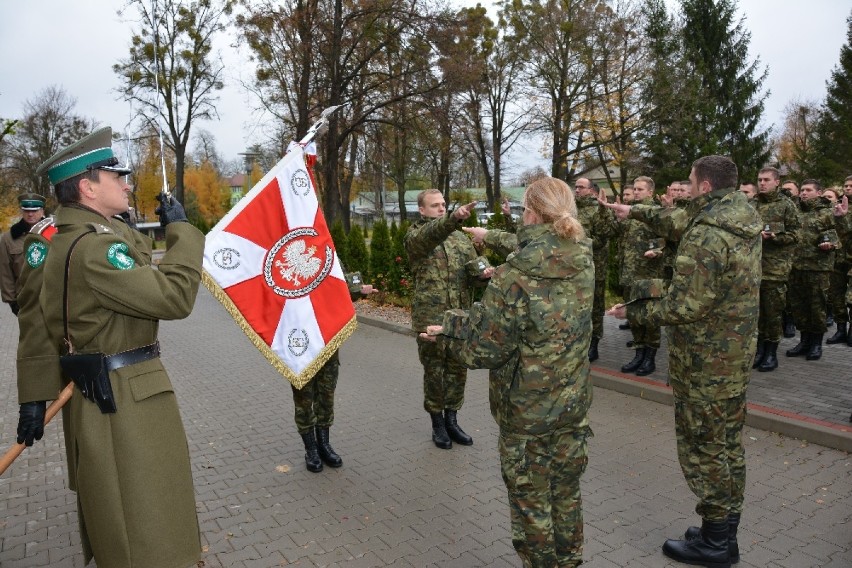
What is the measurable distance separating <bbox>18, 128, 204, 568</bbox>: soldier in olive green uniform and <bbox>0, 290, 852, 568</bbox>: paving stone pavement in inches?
44.6

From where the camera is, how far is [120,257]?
8.71 feet

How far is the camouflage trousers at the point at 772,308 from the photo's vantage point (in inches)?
290

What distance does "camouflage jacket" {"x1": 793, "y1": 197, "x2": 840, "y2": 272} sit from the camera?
7875 mm

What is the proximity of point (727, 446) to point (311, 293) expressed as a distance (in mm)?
3025

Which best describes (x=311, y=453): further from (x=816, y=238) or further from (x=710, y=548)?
(x=816, y=238)

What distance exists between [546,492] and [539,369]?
61cm

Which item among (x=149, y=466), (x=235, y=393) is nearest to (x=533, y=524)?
(x=149, y=466)

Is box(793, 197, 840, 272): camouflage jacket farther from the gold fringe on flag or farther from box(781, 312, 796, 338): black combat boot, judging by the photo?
the gold fringe on flag

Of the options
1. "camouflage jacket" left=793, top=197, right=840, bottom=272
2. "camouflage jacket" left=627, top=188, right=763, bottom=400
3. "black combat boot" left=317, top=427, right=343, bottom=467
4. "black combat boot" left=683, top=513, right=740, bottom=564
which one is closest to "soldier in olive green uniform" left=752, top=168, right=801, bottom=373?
"camouflage jacket" left=793, top=197, right=840, bottom=272

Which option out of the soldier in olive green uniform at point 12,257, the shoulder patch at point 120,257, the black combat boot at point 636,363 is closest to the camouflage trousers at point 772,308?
the black combat boot at point 636,363

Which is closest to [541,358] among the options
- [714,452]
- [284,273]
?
[714,452]

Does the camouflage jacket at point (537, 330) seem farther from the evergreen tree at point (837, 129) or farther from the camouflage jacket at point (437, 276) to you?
the evergreen tree at point (837, 129)

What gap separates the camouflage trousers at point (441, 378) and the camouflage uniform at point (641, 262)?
3.12 metres

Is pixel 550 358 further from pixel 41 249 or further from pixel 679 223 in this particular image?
pixel 41 249
